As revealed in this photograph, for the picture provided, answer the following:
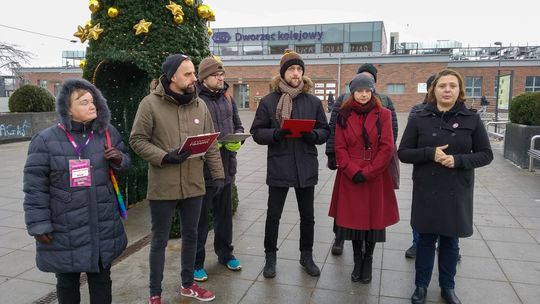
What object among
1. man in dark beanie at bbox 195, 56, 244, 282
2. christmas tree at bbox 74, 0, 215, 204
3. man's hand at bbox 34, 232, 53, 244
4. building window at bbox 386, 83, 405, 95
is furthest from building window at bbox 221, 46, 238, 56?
man's hand at bbox 34, 232, 53, 244

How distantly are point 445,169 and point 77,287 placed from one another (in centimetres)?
279

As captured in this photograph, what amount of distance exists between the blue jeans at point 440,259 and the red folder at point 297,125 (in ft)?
4.19

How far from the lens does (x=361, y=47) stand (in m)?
38.2

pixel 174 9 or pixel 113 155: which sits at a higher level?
pixel 174 9

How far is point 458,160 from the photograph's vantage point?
3.18 meters

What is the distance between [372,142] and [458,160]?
27.3 inches

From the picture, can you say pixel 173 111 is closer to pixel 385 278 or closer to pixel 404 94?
pixel 385 278

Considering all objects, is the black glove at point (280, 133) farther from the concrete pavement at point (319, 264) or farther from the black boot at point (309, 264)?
the concrete pavement at point (319, 264)

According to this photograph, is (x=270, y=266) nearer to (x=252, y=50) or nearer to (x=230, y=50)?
(x=252, y=50)

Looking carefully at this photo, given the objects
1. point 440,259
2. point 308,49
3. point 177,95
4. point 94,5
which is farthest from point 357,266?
point 308,49

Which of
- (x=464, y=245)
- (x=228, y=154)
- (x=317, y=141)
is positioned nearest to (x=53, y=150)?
(x=228, y=154)

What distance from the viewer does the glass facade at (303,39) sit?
37.9 metres

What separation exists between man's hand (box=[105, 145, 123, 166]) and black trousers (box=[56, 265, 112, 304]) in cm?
71

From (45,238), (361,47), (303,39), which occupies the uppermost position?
(303,39)
